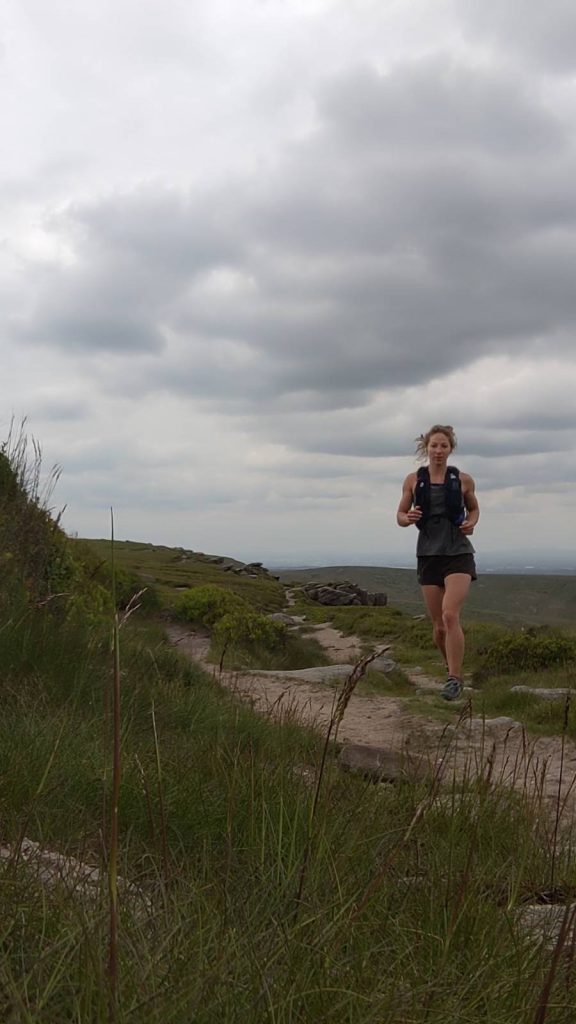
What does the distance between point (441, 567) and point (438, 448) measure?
1.22 m

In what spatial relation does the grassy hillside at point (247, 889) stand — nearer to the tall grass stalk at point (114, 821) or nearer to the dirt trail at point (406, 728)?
the tall grass stalk at point (114, 821)

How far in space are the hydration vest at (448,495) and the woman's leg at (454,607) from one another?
1.86ft

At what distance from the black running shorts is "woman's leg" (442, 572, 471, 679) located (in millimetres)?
72

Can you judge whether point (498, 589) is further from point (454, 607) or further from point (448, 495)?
point (454, 607)

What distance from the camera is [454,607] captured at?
757 cm

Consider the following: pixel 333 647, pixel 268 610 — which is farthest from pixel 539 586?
pixel 333 647

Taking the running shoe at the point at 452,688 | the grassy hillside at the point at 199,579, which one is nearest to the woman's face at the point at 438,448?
the running shoe at the point at 452,688


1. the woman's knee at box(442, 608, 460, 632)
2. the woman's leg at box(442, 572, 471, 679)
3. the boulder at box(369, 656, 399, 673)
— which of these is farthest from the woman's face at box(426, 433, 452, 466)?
the boulder at box(369, 656, 399, 673)

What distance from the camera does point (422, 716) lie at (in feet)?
25.1

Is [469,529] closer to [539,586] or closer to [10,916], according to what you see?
[10,916]

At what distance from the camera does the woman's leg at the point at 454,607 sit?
24.9 feet

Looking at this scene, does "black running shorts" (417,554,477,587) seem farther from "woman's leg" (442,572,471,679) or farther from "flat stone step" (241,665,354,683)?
"flat stone step" (241,665,354,683)

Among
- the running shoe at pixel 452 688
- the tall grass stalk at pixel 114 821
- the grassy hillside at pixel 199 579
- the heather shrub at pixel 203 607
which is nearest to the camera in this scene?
the tall grass stalk at pixel 114 821

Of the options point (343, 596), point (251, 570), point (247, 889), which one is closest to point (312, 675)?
point (247, 889)
